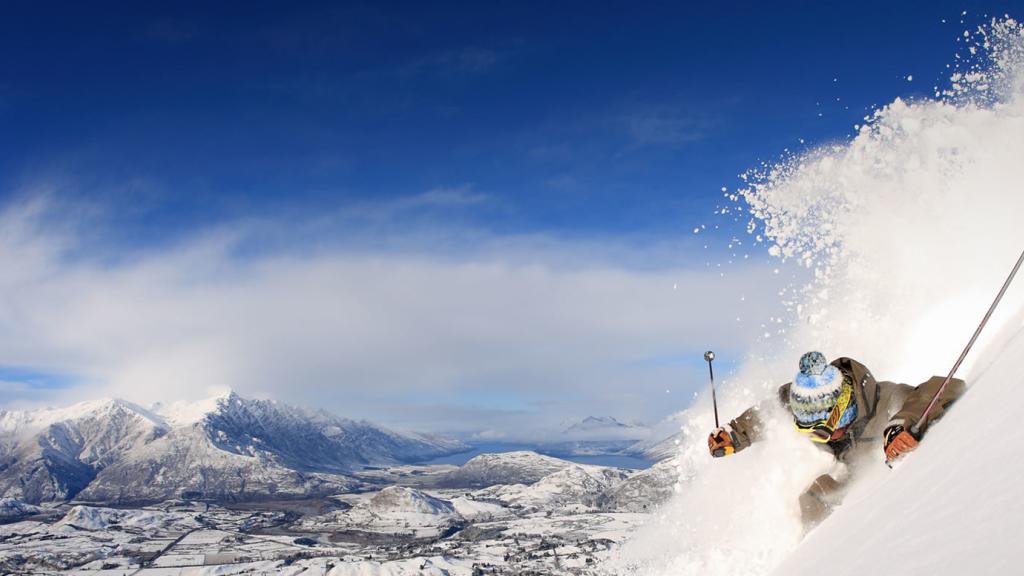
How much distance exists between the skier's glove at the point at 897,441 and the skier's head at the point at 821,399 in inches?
40.1

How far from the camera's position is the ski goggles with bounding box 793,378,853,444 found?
347 inches

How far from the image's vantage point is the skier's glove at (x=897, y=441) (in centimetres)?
736

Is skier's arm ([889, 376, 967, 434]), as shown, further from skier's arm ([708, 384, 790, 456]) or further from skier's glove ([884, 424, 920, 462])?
skier's arm ([708, 384, 790, 456])

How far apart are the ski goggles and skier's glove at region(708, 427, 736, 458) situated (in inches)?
74.8

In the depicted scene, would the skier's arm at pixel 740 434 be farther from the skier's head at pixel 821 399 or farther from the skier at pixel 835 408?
the skier's head at pixel 821 399

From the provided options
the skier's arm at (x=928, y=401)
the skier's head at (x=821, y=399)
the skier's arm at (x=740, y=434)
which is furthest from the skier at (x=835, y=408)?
the skier's arm at (x=740, y=434)

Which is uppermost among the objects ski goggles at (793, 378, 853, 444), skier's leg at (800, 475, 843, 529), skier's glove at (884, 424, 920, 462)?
ski goggles at (793, 378, 853, 444)

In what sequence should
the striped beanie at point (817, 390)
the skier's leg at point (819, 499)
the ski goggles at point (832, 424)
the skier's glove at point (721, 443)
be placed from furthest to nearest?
the skier's glove at point (721, 443), the skier's leg at point (819, 499), the ski goggles at point (832, 424), the striped beanie at point (817, 390)

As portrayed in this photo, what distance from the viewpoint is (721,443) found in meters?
10.9

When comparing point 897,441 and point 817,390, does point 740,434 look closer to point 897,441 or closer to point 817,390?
point 817,390

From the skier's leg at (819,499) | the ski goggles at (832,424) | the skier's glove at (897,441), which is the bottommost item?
the skier's leg at (819,499)

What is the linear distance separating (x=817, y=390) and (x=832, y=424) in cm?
65

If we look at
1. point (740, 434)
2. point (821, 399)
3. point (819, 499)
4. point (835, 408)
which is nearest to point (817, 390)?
point (821, 399)

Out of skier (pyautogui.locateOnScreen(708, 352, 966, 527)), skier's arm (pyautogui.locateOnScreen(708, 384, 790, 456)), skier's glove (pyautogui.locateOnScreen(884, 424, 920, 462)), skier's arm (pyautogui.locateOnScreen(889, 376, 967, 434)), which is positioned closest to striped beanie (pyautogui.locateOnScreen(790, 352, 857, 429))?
skier (pyautogui.locateOnScreen(708, 352, 966, 527))
